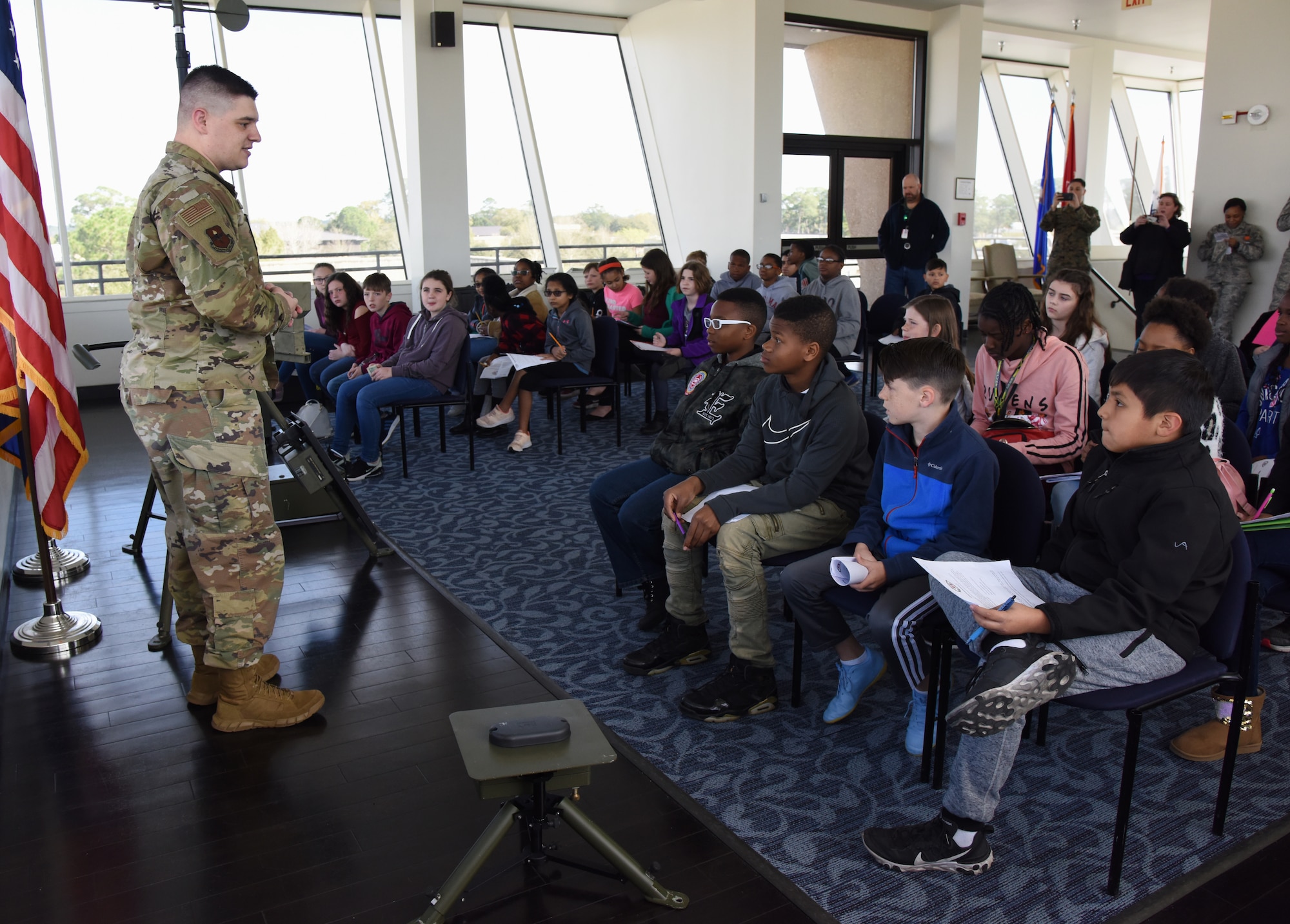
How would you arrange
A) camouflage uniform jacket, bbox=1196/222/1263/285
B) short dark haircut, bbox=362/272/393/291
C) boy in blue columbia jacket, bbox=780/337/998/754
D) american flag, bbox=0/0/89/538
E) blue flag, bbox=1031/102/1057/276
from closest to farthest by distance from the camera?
boy in blue columbia jacket, bbox=780/337/998/754 → american flag, bbox=0/0/89/538 → short dark haircut, bbox=362/272/393/291 → camouflage uniform jacket, bbox=1196/222/1263/285 → blue flag, bbox=1031/102/1057/276

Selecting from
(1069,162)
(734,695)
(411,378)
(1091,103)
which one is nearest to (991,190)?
(1091,103)

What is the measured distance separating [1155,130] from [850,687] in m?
15.9

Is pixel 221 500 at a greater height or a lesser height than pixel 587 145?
lesser

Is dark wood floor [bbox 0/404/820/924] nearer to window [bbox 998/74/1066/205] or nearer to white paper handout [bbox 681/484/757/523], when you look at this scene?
white paper handout [bbox 681/484/757/523]

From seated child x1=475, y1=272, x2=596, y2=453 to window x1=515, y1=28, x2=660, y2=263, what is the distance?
4742mm

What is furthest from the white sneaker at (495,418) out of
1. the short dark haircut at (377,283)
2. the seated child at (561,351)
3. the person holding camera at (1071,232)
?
the person holding camera at (1071,232)

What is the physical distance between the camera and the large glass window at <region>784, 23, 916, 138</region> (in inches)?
419

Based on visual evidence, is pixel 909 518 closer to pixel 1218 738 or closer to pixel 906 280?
pixel 1218 738

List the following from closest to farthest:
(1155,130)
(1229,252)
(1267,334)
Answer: (1267,334) < (1229,252) < (1155,130)

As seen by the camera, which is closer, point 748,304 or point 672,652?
point 672,652

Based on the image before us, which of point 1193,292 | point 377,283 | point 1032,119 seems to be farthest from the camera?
point 1032,119

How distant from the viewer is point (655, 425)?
22.9 ft

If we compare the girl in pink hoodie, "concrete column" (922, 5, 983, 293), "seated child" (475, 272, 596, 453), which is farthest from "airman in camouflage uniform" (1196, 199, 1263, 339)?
the girl in pink hoodie

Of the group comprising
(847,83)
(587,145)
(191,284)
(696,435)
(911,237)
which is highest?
(847,83)
